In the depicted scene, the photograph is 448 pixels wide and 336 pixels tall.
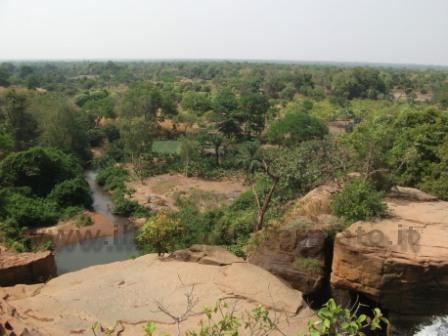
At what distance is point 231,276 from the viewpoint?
467 inches

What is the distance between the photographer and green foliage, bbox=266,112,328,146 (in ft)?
111

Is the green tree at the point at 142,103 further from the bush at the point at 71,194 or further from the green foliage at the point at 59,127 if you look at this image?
the bush at the point at 71,194

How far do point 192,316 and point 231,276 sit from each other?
7.35 ft

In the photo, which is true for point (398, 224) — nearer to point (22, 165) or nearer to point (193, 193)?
point (193, 193)

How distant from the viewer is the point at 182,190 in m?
28.0

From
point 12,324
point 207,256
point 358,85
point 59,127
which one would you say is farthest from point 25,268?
point 358,85

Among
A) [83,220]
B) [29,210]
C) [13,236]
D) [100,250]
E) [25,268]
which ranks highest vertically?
[25,268]

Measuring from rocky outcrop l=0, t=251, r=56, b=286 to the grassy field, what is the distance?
2207cm

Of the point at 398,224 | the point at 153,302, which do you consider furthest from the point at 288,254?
the point at 153,302

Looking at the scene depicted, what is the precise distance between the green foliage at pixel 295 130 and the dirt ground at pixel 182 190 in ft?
22.4

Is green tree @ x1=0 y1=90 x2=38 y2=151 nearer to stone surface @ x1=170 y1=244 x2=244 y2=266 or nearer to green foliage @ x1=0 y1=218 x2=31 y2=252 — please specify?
green foliage @ x1=0 y1=218 x2=31 y2=252

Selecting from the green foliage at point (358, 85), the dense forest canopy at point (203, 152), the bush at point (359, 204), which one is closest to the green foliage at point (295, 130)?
the dense forest canopy at point (203, 152)

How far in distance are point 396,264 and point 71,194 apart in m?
19.7

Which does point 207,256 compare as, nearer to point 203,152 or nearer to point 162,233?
point 162,233
